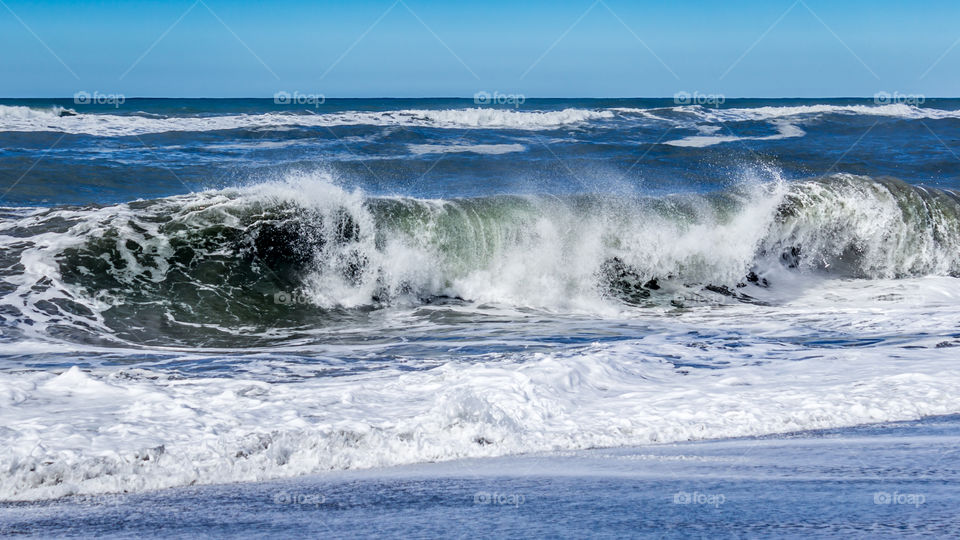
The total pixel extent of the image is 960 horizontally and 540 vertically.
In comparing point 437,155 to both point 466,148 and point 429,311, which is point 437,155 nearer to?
point 466,148

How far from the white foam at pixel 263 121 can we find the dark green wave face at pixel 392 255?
12.7m

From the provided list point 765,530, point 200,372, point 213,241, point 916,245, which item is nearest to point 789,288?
point 916,245

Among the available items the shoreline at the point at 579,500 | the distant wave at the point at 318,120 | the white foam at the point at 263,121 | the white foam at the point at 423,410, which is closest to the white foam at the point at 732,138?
the distant wave at the point at 318,120

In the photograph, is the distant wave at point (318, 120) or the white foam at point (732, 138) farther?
the white foam at point (732, 138)

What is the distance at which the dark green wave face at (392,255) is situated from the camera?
8.52m

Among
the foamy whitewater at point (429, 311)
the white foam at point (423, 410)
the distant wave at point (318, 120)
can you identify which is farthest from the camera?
the distant wave at point (318, 120)

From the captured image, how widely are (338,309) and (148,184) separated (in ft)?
23.4

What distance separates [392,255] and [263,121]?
15830 millimetres

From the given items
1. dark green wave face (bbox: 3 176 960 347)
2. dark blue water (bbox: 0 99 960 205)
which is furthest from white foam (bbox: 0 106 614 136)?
dark green wave face (bbox: 3 176 960 347)

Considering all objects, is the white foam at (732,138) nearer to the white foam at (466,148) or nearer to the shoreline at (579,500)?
the white foam at (466,148)

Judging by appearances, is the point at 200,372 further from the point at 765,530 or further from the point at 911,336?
the point at 911,336

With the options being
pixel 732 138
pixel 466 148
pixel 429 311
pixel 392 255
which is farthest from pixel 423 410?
pixel 732 138

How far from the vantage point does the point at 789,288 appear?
432 inches

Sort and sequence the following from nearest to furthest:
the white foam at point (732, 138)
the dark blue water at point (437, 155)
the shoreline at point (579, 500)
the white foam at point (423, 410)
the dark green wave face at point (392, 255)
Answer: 1. the shoreline at point (579, 500)
2. the white foam at point (423, 410)
3. the dark green wave face at point (392, 255)
4. the dark blue water at point (437, 155)
5. the white foam at point (732, 138)
